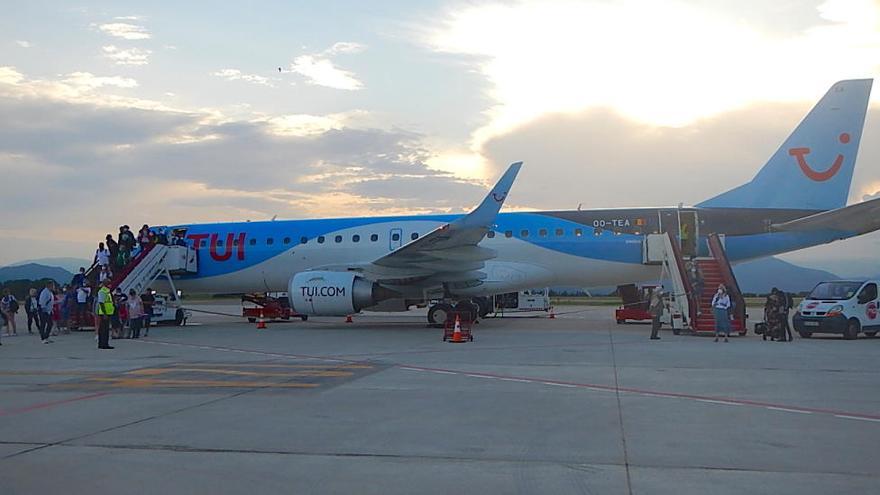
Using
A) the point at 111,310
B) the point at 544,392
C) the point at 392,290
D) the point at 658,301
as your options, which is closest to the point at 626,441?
the point at 544,392

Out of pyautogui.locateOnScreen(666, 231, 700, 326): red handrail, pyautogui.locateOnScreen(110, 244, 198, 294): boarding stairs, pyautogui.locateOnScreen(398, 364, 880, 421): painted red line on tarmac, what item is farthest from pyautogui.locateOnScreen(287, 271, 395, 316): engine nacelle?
pyautogui.locateOnScreen(398, 364, 880, 421): painted red line on tarmac

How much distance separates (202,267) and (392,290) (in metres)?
7.56

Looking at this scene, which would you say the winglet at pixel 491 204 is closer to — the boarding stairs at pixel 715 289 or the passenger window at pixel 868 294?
the boarding stairs at pixel 715 289

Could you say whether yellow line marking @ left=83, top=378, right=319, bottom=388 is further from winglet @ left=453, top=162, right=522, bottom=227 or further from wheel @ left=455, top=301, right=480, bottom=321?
wheel @ left=455, top=301, right=480, bottom=321

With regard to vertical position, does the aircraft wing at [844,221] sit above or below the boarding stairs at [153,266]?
above

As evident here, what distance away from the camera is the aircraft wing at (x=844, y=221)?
18.0m

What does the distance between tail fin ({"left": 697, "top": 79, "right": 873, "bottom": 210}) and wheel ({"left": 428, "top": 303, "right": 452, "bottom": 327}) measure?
29.3ft

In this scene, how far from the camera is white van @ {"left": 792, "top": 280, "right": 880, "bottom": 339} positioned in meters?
18.1

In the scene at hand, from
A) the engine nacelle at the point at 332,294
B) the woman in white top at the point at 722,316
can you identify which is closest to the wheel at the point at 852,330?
the woman in white top at the point at 722,316

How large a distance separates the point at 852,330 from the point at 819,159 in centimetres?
534

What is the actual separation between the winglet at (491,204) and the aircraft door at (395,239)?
4.50 meters

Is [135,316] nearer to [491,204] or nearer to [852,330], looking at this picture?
[491,204]

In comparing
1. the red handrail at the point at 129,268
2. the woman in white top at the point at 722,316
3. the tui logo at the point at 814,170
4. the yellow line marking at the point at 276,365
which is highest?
the tui logo at the point at 814,170

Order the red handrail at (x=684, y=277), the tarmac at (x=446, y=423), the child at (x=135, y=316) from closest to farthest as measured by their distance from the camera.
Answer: the tarmac at (x=446, y=423)
the red handrail at (x=684, y=277)
the child at (x=135, y=316)
